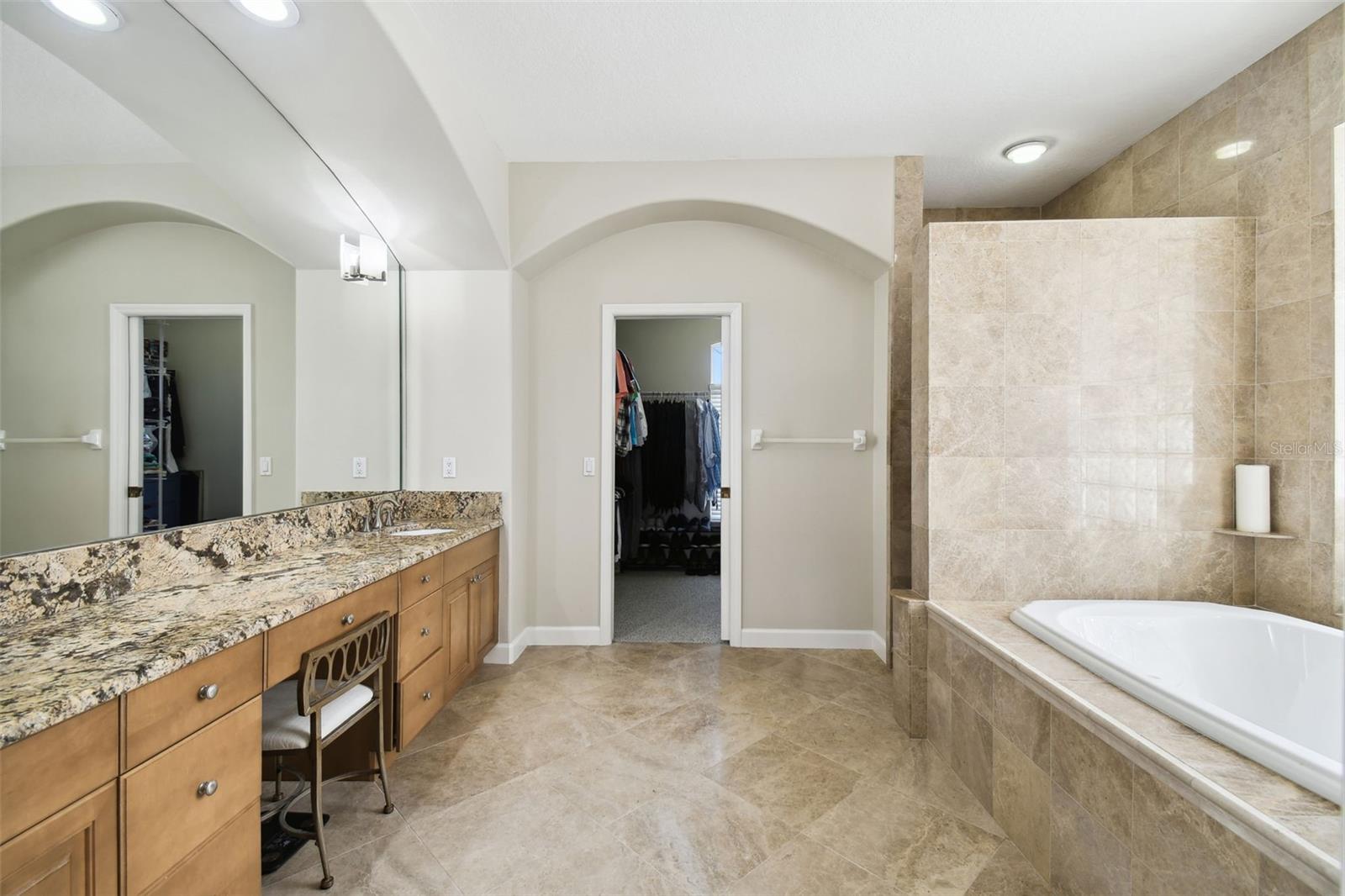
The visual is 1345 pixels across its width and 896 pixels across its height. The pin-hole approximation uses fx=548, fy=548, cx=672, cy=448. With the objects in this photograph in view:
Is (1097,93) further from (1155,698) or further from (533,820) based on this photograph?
(533,820)

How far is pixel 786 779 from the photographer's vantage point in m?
2.02

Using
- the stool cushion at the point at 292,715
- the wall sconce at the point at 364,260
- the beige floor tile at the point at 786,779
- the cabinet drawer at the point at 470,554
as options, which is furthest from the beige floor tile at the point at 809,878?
the wall sconce at the point at 364,260

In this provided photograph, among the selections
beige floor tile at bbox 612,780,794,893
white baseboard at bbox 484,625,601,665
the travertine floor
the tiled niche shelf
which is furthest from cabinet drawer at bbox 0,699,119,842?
the tiled niche shelf

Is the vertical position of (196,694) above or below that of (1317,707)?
above

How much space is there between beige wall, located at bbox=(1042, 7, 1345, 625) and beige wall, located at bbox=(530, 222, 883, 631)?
1579 millimetres

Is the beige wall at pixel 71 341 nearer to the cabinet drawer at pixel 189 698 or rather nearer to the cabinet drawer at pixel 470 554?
the cabinet drawer at pixel 189 698

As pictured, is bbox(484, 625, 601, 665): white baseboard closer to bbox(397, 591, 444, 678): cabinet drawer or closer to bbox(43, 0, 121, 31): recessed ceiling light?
bbox(397, 591, 444, 678): cabinet drawer

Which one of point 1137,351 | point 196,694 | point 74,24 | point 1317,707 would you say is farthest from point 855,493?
point 74,24

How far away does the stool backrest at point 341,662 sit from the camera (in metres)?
1.41

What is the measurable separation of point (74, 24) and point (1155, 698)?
3.26 m

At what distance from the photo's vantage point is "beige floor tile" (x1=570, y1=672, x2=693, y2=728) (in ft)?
8.14

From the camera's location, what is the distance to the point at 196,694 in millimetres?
1144

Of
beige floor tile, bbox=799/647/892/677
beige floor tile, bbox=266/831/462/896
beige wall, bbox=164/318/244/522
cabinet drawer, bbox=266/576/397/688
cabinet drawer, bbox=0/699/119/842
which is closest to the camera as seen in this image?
cabinet drawer, bbox=0/699/119/842

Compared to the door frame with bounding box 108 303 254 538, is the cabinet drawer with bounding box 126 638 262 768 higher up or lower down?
lower down
